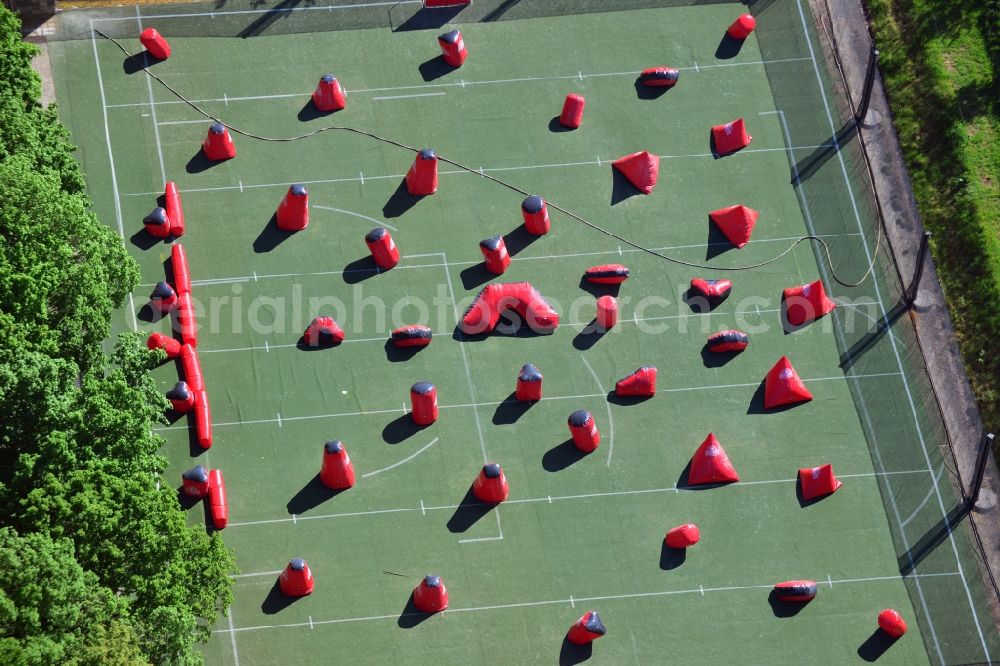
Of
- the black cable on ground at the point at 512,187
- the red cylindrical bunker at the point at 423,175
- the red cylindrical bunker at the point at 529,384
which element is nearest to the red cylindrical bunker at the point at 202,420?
the red cylindrical bunker at the point at 529,384

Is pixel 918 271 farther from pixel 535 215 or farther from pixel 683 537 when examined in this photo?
pixel 683 537

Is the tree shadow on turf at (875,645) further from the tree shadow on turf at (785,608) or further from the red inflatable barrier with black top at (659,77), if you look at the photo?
the red inflatable barrier with black top at (659,77)

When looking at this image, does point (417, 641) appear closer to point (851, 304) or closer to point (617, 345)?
point (617, 345)

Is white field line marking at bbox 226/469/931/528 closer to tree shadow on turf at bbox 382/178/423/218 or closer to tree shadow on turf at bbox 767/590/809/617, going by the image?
tree shadow on turf at bbox 767/590/809/617

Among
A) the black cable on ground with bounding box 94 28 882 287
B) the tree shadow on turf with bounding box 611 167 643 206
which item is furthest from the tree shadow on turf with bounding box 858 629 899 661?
the tree shadow on turf with bounding box 611 167 643 206

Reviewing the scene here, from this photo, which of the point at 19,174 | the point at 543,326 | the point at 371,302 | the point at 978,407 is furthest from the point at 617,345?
the point at 19,174

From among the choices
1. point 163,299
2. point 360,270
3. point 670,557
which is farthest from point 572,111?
point 670,557
